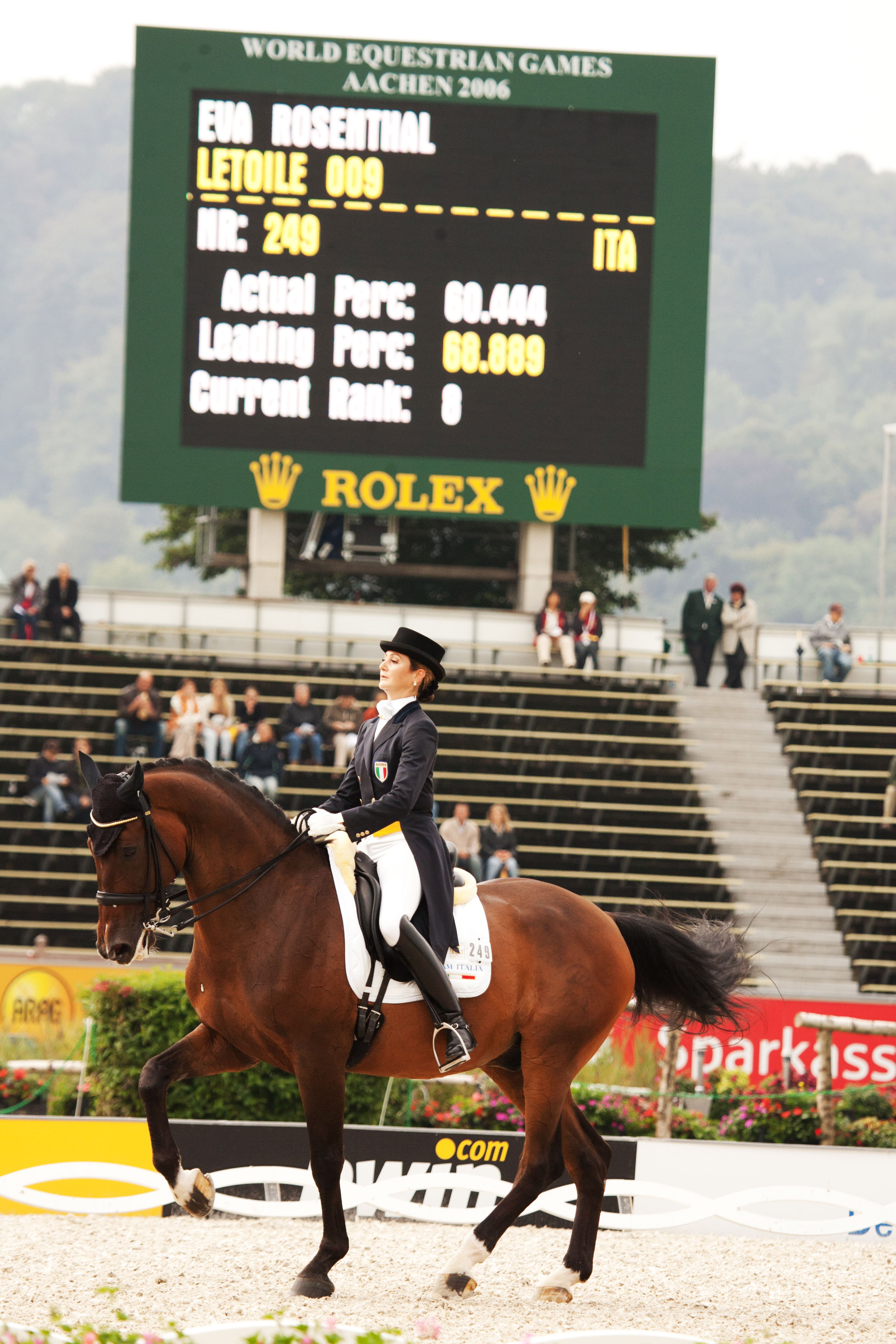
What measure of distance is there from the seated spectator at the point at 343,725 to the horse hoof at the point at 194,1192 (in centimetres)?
1276

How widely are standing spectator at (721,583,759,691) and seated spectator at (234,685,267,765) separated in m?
7.70

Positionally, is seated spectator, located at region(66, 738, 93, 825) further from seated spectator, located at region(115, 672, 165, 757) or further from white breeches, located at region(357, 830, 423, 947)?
white breeches, located at region(357, 830, 423, 947)

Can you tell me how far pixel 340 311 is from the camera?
20.5 meters

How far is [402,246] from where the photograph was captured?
20.5 m

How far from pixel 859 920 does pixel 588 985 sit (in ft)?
43.0

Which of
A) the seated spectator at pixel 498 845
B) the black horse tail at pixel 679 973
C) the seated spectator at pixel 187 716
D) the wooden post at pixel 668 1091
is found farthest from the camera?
the seated spectator at pixel 187 716

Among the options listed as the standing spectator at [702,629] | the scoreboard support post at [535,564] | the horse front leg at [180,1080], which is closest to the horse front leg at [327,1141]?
the horse front leg at [180,1080]

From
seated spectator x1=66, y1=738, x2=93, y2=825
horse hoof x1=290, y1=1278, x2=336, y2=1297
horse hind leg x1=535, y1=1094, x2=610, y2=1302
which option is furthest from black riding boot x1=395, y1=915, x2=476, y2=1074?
seated spectator x1=66, y1=738, x2=93, y2=825

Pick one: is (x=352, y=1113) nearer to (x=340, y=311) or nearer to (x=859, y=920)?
(x=859, y=920)

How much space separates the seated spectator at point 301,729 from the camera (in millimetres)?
19613

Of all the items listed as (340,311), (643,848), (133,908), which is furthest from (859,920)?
(133,908)

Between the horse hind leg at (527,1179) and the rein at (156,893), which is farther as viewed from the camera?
the horse hind leg at (527,1179)

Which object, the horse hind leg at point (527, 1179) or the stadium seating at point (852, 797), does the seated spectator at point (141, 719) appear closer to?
the stadium seating at point (852, 797)

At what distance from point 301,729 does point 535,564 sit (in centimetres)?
535
